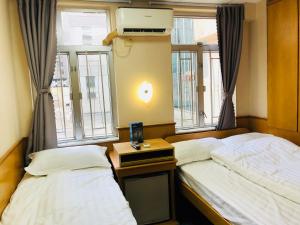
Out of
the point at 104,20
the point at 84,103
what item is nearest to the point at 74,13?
the point at 104,20

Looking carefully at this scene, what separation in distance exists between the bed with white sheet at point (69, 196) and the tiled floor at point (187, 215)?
3.29 ft

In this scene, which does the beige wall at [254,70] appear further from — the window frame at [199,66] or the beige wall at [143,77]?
the beige wall at [143,77]

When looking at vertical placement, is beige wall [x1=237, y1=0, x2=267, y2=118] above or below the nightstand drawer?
above

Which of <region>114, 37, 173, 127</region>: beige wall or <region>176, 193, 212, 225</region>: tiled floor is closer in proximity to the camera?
<region>176, 193, 212, 225</region>: tiled floor

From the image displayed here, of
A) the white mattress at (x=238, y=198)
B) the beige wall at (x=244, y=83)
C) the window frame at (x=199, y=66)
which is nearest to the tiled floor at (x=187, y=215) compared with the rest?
the white mattress at (x=238, y=198)

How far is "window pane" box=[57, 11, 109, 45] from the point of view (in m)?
2.97

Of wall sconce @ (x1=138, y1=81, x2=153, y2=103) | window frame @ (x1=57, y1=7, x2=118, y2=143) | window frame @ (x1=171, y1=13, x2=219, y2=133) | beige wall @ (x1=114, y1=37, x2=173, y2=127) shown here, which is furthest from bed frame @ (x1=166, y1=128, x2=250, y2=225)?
window frame @ (x1=57, y1=7, x2=118, y2=143)

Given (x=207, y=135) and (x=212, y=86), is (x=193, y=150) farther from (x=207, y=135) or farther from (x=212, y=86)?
(x=212, y=86)

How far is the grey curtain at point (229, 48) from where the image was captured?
334cm

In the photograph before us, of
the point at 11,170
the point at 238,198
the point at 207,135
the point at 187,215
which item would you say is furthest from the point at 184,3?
the point at 11,170

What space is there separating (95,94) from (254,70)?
2.23 meters

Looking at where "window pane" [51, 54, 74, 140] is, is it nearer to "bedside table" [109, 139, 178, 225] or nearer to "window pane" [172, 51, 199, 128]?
"bedside table" [109, 139, 178, 225]

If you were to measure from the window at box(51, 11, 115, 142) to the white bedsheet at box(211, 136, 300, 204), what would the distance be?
1500 mm

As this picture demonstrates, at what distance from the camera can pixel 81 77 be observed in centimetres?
308
